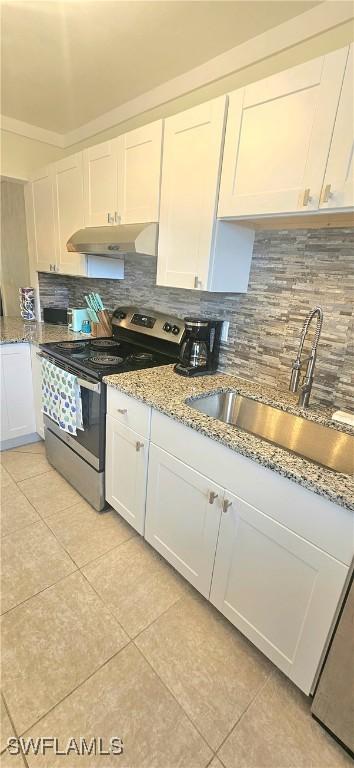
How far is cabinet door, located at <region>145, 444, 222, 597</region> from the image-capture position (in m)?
1.31

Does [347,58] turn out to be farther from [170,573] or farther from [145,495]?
[170,573]

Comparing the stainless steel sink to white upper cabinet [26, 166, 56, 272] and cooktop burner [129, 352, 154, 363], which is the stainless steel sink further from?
white upper cabinet [26, 166, 56, 272]

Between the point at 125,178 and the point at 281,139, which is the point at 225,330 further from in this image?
the point at 125,178

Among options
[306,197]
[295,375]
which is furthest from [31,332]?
[306,197]

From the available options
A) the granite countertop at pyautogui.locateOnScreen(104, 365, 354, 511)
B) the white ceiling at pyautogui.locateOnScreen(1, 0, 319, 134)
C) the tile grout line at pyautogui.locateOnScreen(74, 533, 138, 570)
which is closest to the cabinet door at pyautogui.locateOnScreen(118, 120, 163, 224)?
the white ceiling at pyautogui.locateOnScreen(1, 0, 319, 134)

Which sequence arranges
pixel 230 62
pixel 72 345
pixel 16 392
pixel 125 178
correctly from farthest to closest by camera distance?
pixel 16 392 → pixel 72 345 → pixel 125 178 → pixel 230 62

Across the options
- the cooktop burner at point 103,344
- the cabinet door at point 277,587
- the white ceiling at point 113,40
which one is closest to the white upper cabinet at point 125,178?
the white ceiling at point 113,40

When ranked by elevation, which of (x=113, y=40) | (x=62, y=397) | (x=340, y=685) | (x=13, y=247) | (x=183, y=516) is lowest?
(x=340, y=685)

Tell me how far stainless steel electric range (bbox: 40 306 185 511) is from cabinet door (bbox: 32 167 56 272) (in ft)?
→ 2.86

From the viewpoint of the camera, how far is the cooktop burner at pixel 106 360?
187 cm

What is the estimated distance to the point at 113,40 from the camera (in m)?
1.63

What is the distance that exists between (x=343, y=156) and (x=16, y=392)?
95.4 inches

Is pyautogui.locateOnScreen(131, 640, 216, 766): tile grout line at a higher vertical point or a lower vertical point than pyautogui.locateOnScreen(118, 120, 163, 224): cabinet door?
lower

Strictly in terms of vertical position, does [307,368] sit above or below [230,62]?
below
